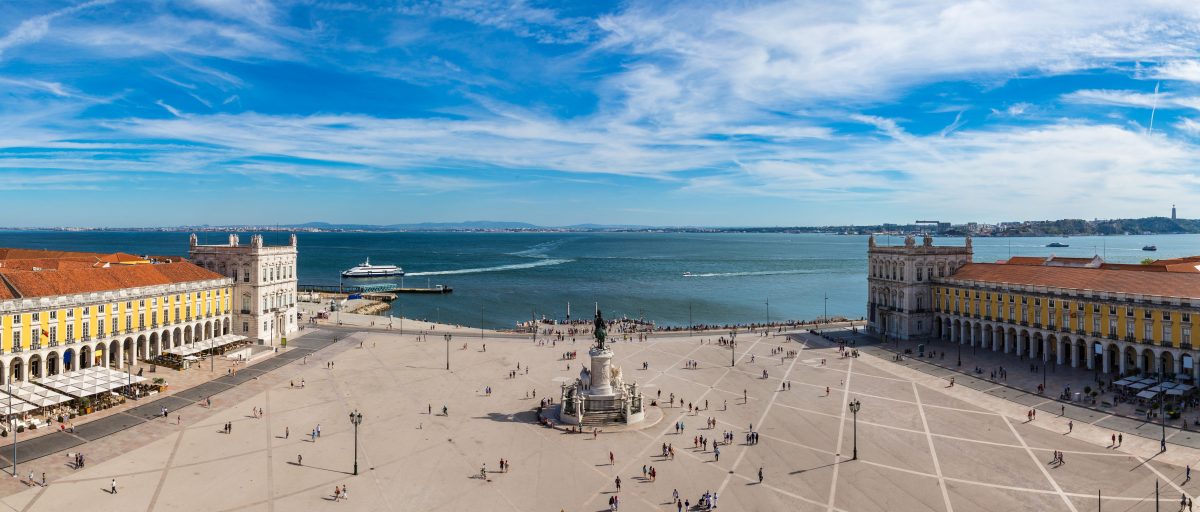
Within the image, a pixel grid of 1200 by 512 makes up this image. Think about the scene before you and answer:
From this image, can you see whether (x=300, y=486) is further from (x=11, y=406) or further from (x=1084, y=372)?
(x=1084, y=372)

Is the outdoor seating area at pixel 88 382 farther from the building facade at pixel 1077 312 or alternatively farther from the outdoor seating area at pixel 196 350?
the building facade at pixel 1077 312

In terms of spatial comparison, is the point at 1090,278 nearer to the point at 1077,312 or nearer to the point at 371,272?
the point at 1077,312

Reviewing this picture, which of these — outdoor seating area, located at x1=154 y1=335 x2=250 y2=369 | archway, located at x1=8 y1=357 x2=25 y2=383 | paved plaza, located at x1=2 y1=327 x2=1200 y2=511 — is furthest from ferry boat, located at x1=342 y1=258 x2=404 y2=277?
archway, located at x1=8 y1=357 x2=25 y2=383

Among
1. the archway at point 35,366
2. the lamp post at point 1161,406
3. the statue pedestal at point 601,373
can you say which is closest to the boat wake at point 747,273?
the lamp post at point 1161,406

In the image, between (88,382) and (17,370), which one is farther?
(17,370)

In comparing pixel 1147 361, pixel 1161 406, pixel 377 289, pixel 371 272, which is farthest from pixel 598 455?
pixel 371 272

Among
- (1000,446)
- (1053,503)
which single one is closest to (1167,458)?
(1000,446)
